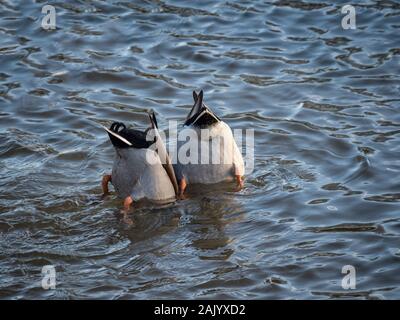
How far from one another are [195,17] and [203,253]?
5.58 m

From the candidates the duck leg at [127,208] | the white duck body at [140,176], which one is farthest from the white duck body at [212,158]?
the duck leg at [127,208]

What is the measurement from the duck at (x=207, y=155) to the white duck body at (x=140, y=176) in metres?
0.25

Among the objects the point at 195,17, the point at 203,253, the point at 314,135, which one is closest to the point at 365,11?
the point at 195,17

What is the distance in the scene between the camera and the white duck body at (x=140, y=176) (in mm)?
7012

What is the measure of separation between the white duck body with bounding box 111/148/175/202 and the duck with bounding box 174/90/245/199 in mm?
253

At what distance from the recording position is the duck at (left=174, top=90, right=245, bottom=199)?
292 inches

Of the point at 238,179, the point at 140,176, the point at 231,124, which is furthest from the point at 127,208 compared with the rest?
the point at 231,124

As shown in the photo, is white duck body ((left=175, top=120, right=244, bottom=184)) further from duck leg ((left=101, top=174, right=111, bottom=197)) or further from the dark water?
duck leg ((left=101, top=174, right=111, bottom=197))

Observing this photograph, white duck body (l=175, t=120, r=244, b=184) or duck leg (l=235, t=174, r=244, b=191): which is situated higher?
white duck body (l=175, t=120, r=244, b=184)

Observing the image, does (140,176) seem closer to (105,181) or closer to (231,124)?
(105,181)

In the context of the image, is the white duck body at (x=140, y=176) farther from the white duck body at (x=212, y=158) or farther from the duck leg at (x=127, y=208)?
the white duck body at (x=212, y=158)

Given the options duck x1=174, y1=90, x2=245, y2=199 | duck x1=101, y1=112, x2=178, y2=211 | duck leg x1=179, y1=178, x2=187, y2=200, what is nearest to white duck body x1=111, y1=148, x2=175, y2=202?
duck x1=101, y1=112, x2=178, y2=211

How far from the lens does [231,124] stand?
8.85 metres

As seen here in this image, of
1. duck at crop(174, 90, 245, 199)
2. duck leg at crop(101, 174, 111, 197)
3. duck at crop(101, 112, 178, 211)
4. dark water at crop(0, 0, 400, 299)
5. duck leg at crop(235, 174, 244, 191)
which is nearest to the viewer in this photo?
dark water at crop(0, 0, 400, 299)
